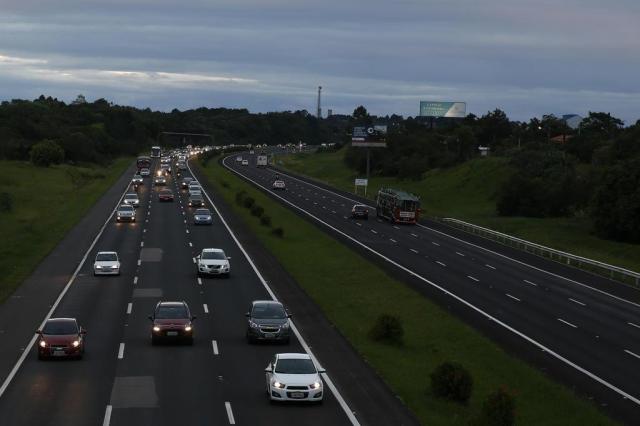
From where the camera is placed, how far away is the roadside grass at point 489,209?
77188mm

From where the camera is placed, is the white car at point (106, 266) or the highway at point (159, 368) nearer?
the highway at point (159, 368)

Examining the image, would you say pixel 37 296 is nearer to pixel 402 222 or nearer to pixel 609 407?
pixel 609 407

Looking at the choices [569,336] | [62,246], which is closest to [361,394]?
[569,336]

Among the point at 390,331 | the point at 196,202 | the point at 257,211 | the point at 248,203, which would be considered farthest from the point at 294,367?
the point at 196,202

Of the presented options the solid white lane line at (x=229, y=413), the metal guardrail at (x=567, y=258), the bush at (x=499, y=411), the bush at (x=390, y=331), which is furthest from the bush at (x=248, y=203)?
the bush at (x=499, y=411)

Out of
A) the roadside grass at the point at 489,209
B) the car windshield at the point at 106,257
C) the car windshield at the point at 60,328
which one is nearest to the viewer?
the car windshield at the point at 60,328

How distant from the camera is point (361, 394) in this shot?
27625mm

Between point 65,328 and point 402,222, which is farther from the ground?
point 65,328

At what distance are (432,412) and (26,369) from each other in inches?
491

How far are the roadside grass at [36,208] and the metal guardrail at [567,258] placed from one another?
3234 centimetres

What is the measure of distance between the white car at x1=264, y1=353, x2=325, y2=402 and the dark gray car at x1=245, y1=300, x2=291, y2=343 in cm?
774

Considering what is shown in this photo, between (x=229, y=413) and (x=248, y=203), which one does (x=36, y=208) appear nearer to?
(x=248, y=203)

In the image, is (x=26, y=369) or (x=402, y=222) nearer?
(x=26, y=369)

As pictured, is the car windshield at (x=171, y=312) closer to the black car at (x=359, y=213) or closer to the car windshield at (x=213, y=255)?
the car windshield at (x=213, y=255)
